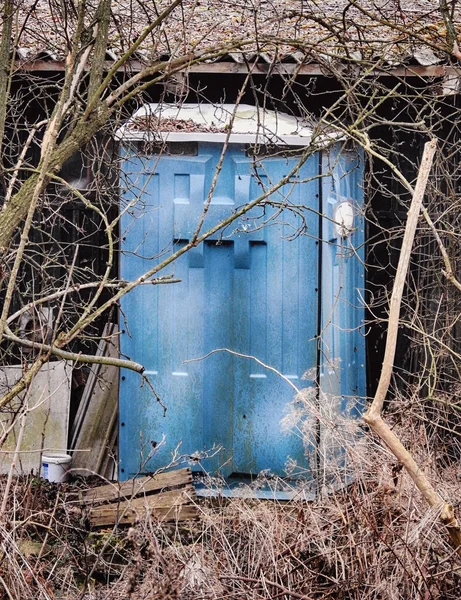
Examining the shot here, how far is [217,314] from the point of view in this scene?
633cm

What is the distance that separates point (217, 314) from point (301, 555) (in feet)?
8.61

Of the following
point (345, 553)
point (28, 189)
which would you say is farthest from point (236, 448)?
point (28, 189)

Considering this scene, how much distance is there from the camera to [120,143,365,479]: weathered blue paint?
6266 millimetres

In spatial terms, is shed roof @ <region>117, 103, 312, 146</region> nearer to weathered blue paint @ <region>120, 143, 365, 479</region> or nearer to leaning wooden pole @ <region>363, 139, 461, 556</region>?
weathered blue paint @ <region>120, 143, 365, 479</region>

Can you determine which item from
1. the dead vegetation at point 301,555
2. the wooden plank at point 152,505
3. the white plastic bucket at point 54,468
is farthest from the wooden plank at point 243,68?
the dead vegetation at point 301,555

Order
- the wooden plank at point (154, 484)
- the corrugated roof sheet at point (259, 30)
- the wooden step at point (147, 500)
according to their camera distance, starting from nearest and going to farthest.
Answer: the wooden step at point (147, 500)
the corrugated roof sheet at point (259, 30)
the wooden plank at point (154, 484)

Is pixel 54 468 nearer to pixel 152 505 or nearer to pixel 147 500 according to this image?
pixel 147 500

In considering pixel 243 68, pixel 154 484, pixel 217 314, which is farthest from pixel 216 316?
pixel 243 68

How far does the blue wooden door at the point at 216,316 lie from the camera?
6.26 metres

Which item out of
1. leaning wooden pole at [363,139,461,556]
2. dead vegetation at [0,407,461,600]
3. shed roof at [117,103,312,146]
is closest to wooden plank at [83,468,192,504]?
dead vegetation at [0,407,461,600]

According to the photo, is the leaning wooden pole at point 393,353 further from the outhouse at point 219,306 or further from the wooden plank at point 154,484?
the outhouse at point 219,306

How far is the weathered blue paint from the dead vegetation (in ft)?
5.91

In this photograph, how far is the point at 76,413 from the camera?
7.42m

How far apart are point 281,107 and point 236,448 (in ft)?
9.19
